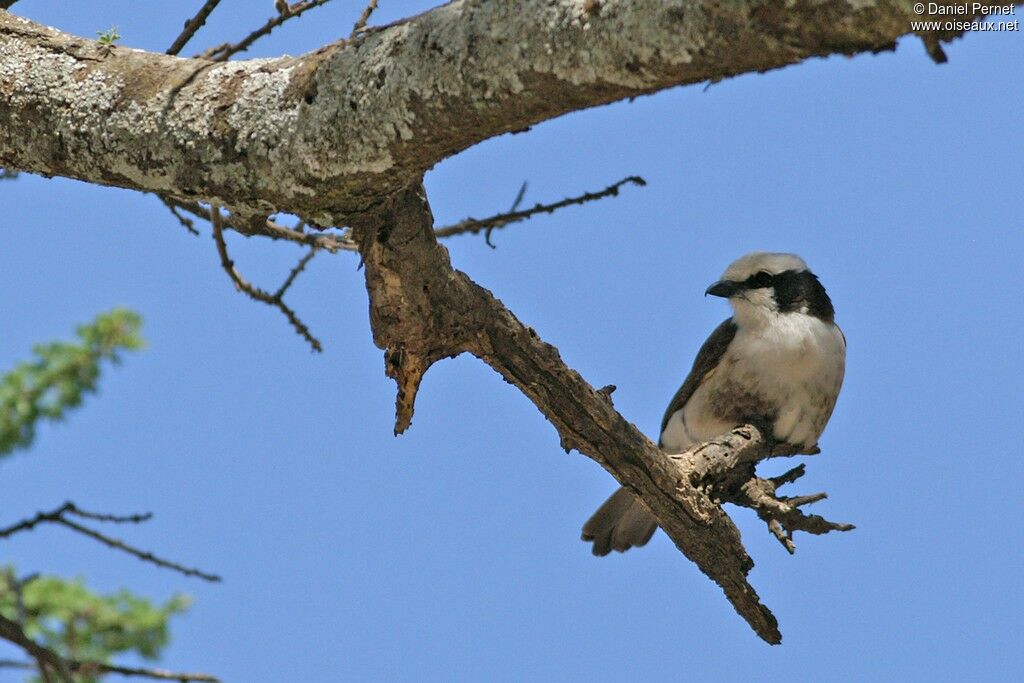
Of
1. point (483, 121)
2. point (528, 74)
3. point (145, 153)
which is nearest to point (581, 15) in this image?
point (528, 74)

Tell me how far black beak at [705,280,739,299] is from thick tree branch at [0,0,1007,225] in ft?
11.3

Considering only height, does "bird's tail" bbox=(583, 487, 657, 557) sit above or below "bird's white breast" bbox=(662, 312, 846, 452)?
below

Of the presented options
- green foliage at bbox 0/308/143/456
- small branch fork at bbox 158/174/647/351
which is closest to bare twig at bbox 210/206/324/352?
small branch fork at bbox 158/174/647/351

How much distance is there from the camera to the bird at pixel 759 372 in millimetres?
5742

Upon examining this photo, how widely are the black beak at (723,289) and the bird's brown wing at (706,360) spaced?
0.17 m

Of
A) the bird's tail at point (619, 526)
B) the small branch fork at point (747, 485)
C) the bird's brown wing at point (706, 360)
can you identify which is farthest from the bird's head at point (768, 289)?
the small branch fork at point (747, 485)

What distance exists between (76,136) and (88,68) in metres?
0.19

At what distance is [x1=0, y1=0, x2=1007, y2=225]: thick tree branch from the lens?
221 cm

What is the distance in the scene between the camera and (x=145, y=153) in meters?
2.98

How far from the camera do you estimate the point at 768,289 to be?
6156mm

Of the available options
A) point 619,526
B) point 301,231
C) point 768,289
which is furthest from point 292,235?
point 768,289

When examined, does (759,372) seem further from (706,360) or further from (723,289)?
(723,289)

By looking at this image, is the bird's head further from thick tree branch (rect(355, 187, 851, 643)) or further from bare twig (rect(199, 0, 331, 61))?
bare twig (rect(199, 0, 331, 61))

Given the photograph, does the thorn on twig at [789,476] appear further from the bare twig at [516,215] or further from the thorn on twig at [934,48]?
the thorn on twig at [934,48]
